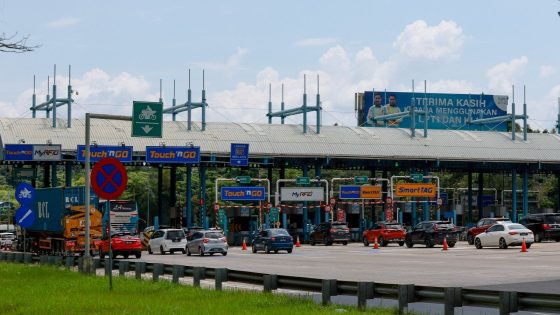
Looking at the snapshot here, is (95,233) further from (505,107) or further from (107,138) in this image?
(505,107)

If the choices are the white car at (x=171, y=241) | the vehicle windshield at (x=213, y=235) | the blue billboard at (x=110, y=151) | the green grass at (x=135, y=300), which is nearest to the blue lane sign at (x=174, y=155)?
the blue billboard at (x=110, y=151)

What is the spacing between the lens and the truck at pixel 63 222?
46.6 meters

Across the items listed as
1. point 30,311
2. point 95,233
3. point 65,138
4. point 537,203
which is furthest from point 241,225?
point 30,311

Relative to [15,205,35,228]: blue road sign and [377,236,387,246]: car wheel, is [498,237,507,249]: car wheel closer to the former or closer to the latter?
[377,236,387,246]: car wheel

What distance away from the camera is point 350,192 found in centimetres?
8200

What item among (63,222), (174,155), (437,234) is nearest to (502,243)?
(437,234)

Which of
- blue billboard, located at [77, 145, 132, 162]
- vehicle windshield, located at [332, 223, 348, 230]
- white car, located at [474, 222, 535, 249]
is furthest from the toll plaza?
white car, located at [474, 222, 535, 249]

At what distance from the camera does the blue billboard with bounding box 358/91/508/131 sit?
103 meters

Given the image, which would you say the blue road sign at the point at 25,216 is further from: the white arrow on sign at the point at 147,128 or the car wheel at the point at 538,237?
the car wheel at the point at 538,237

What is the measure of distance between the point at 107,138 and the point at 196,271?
51463mm

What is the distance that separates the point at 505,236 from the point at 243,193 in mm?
28025

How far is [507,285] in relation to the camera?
2559cm

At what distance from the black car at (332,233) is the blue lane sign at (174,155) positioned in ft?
33.4

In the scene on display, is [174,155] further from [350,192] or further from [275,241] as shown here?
[275,241]
